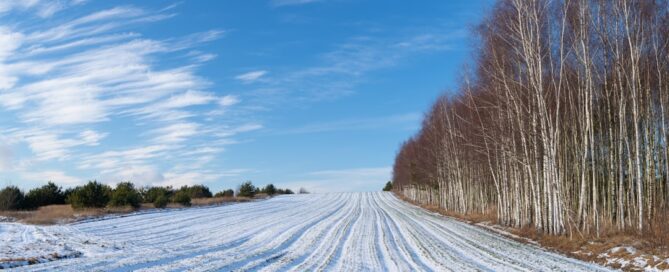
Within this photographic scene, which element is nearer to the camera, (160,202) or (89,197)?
(89,197)

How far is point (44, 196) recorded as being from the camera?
39.0 meters

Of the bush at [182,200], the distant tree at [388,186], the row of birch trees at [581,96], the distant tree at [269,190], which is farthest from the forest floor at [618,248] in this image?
the distant tree at [388,186]

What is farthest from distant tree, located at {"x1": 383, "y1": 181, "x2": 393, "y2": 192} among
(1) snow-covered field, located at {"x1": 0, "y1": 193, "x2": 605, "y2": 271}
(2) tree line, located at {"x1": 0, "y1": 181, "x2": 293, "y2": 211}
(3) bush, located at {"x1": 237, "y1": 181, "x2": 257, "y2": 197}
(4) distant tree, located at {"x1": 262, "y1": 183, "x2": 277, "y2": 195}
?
(1) snow-covered field, located at {"x1": 0, "y1": 193, "x2": 605, "y2": 271}

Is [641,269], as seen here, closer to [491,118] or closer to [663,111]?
[663,111]

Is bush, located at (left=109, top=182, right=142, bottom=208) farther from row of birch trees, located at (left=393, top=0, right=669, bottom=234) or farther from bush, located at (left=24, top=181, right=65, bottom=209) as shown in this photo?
row of birch trees, located at (left=393, top=0, right=669, bottom=234)

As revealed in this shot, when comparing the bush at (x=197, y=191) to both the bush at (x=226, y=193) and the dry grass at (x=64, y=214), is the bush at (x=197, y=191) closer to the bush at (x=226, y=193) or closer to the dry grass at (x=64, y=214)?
the bush at (x=226, y=193)

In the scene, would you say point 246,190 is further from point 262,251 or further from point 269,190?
point 262,251

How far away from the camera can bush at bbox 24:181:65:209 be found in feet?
122

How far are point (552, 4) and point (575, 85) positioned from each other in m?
4.60

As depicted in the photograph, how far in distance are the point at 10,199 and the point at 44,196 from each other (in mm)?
4583

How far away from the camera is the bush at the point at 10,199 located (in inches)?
1335

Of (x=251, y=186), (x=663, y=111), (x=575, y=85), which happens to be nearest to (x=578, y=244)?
(x=663, y=111)

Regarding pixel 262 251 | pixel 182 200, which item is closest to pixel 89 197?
pixel 182 200

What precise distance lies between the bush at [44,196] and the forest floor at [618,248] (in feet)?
107
